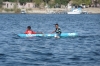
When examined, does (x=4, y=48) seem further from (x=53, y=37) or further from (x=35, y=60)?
(x=53, y=37)

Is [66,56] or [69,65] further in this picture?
[66,56]

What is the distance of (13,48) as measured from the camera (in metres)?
41.7

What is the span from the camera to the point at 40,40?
50438 mm

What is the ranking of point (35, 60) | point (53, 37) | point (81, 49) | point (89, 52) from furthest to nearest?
1. point (53, 37)
2. point (81, 49)
3. point (89, 52)
4. point (35, 60)

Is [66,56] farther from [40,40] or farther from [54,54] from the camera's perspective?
[40,40]

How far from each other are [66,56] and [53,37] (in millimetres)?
17538

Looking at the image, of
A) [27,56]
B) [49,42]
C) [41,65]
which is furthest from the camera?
[49,42]

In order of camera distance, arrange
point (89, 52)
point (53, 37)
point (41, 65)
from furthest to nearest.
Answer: point (53, 37)
point (89, 52)
point (41, 65)

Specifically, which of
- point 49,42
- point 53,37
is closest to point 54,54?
point 49,42

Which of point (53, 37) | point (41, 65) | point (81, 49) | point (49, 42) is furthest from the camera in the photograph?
point (53, 37)

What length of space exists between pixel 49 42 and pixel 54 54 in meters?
11.1

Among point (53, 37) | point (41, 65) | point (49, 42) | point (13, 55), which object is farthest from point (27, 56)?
point (53, 37)

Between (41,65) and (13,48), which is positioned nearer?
(41,65)

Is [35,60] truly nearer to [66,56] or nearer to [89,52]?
[66,56]
